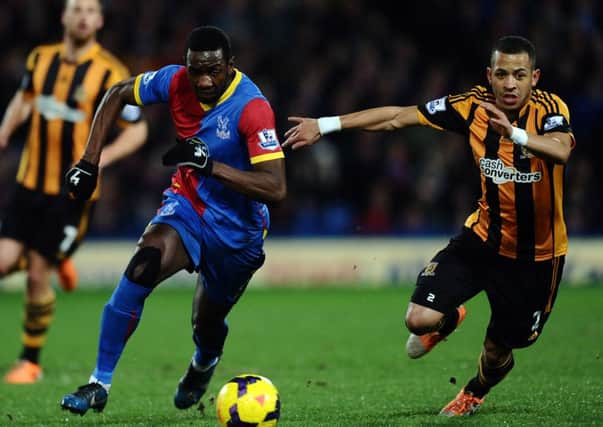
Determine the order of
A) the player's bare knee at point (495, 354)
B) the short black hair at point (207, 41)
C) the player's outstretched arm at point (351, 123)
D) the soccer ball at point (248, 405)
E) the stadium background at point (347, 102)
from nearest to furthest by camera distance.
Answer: the soccer ball at point (248, 405)
the short black hair at point (207, 41)
the player's outstretched arm at point (351, 123)
the player's bare knee at point (495, 354)
the stadium background at point (347, 102)

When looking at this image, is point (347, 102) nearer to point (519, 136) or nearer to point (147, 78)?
point (147, 78)

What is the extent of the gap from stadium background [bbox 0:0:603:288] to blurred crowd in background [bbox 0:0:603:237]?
2 centimetres

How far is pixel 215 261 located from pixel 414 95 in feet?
36.7

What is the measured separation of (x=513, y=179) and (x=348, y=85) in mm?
10938

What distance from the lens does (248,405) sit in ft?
17.7

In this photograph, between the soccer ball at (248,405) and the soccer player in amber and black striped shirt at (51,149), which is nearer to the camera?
the soccer ball at (248,405)

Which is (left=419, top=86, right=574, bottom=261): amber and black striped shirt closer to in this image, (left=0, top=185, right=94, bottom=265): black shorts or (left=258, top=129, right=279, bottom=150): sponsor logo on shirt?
(left=258, top=129, right=279, bottom=150): sponsor logo on shirt

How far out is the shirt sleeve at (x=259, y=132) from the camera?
591cm

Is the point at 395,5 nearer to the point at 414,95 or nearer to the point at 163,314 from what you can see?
the point at 414,95

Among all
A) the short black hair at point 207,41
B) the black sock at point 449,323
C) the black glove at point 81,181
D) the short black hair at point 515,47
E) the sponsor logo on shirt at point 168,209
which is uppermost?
the short black hair at point 515,47

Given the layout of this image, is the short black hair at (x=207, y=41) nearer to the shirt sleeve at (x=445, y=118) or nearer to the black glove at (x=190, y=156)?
the black glove at (x=190, y=156)

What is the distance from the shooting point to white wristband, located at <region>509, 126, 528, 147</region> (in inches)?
215

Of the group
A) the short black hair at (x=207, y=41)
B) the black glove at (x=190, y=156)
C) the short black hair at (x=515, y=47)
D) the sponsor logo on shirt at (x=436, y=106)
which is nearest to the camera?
the black glove at (x=190, y=156)

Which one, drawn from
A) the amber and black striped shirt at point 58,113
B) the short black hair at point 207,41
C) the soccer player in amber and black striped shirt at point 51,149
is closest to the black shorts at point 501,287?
the short black hair at point 207,41
